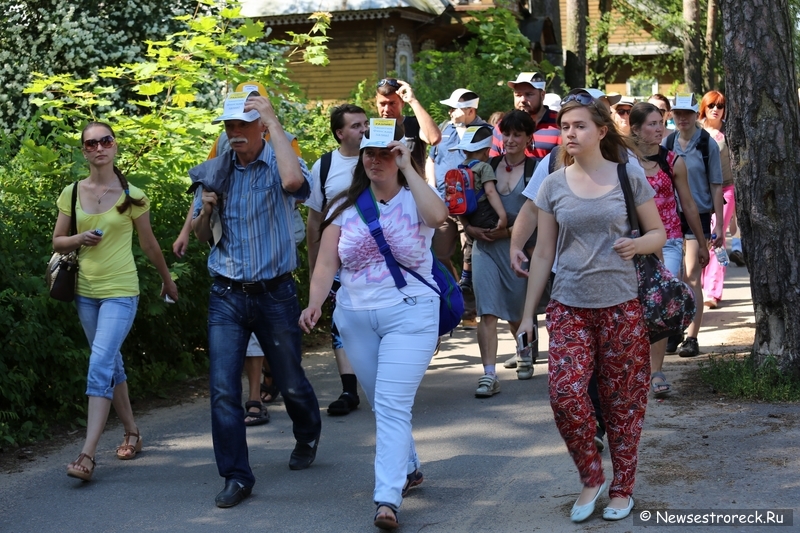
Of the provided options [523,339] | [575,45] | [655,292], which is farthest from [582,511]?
[575,45]

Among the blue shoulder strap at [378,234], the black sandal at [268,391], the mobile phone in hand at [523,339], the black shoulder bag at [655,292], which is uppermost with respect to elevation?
the blue shoulder strap at [378,234]

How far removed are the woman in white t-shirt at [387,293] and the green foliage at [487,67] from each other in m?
14.5

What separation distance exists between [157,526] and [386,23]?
86.6 ft

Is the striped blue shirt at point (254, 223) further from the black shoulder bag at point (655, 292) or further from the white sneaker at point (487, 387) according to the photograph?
the white sneaker at point (487, 387)

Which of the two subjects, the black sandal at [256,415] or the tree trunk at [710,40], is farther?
the tree trunk at [710,40]

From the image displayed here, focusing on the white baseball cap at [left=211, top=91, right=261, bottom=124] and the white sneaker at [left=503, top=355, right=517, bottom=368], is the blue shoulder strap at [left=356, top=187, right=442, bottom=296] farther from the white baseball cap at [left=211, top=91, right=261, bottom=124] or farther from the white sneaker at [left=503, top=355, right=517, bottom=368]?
the white sneaker at [left=503, top=355, right=517, bottom=368]

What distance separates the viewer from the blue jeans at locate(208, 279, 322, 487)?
5.76 meters

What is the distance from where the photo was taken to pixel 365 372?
546 centimetres

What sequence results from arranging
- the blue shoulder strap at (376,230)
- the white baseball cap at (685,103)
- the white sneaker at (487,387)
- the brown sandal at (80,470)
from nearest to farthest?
the blue shoulder strap at (376,230)
the brown sandal at (80,470)
the white sneaker at (487,387)
the white baseball cap at (685,103)

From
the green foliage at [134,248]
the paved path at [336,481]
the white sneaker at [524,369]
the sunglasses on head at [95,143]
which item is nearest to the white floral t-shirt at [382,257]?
A: the paved path at [336,481]

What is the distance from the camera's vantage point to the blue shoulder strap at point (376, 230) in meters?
5.32

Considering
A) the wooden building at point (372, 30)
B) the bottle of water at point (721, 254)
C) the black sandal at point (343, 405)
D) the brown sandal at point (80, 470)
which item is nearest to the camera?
the brown sandal at point (80, 470)

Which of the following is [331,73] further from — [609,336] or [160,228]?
[609,336]

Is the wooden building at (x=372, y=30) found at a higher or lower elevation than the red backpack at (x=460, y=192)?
higher
